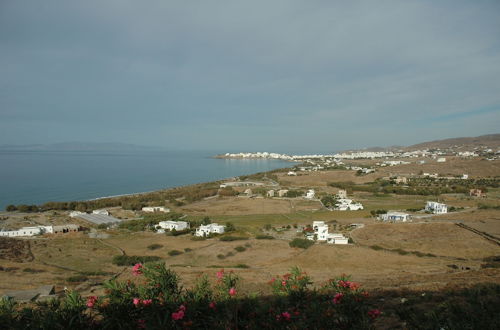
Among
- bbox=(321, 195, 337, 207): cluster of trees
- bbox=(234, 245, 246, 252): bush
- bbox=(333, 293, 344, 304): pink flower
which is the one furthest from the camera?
bbox=(321, 195, 337, 207): cluster of trees

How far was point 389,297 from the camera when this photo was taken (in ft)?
24.0

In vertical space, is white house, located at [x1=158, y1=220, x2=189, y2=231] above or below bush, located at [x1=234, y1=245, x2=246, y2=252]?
below

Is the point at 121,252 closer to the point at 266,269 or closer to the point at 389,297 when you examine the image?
the point at 266,269

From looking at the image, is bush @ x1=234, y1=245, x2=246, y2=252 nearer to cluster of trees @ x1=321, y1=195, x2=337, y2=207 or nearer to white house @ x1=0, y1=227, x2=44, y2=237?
white house @ x1=0, y1=227, x2=44, y2=237

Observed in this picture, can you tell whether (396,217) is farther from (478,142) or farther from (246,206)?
(478,142)

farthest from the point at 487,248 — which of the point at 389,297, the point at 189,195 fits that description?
the point at 189,195

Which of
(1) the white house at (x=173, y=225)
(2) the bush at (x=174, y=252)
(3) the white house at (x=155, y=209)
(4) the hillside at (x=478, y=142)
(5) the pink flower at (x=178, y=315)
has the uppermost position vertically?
(4) the hillside at (x=478, y=142)

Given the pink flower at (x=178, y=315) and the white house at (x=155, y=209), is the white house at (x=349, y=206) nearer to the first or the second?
the white house at (x=155, y=209)

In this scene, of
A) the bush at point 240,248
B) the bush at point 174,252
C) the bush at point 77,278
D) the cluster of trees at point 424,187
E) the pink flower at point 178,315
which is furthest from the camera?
the cluster of trees at point 424,187

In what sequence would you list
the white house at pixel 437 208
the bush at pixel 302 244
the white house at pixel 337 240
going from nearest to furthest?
1. the bush at pixel 302 244
2. the white house at pixel 337 240
3. the white house at pixel 437 208

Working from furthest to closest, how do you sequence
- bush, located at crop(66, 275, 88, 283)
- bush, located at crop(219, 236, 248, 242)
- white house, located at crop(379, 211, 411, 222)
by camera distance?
white house, located at crop(379, 211, 411, 222) < bush, located at crop(219, 236, 248, 242) < bush, located at crop(66, 275, 88, 283)

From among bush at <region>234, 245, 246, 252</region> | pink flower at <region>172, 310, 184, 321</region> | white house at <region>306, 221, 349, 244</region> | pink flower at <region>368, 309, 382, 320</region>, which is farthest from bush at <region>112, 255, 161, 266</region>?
pink flower at <region>368, 309, 382, 320</region>

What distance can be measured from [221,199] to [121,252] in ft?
82.1

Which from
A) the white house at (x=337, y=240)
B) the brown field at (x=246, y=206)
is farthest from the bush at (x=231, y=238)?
the brown field at (x=246, y=206)
